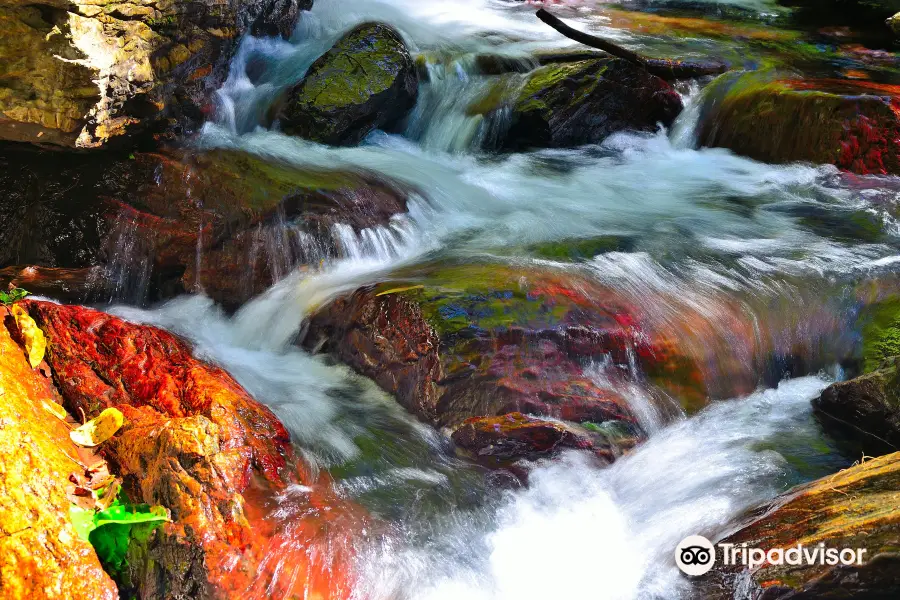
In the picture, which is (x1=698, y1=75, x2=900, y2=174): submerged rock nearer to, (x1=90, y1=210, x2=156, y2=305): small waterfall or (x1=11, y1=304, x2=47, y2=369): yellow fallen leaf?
(x1=90, y1=210, x2=156, y2=305): small waterfall

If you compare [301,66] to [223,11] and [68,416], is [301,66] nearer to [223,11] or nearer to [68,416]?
[223,11]

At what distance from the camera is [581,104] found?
8.85 m

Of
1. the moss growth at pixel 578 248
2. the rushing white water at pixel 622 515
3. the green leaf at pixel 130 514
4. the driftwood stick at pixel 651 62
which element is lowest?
the rushing white water at pixel 622 515

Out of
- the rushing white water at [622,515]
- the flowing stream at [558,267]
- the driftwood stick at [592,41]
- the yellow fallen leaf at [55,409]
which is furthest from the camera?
the driftwood stick at [592,41]

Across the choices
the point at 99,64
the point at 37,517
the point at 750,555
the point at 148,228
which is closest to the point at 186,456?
the point at 37,517

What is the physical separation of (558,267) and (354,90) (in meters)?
3.54

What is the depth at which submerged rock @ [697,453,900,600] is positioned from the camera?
283cm

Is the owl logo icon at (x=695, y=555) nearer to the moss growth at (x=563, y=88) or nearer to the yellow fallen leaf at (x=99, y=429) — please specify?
the yellow fallen leaf at (x=99, y=429)

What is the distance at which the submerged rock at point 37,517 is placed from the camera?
114 inches

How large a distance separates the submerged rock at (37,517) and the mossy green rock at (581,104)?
258 inches

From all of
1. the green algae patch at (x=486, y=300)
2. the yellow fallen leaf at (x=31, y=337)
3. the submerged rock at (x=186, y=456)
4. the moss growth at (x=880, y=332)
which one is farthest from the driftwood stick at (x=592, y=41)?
the yellow fallen leaf at (x=31, y=337)

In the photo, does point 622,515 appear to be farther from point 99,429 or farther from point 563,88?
point 563,88

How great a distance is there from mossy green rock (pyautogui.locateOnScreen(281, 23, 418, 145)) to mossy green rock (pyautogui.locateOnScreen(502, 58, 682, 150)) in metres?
1.44

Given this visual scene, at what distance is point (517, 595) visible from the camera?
11.7 feet
